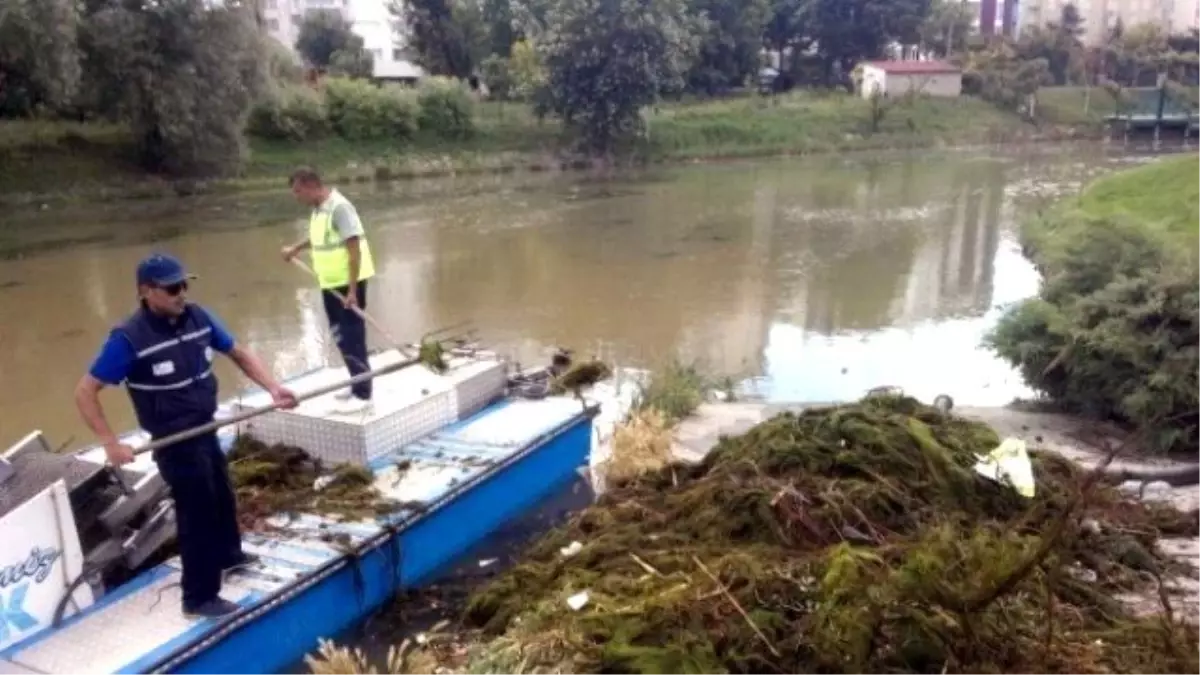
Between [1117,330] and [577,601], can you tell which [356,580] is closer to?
[577,601]

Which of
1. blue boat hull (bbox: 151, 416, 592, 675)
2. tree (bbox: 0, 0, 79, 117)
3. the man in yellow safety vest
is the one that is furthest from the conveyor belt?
tree (bbox: 0, 0, 79, 117)

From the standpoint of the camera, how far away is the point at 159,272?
4312 mm

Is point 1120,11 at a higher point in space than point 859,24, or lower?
higher

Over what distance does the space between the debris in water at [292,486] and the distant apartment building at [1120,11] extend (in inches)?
2559

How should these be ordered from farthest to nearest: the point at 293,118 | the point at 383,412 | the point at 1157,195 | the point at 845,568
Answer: the point at 293,118 → the point at 1157,195 → the point at 383,412 → the point at 845,568

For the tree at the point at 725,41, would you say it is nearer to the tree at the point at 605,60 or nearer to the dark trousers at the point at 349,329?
the tree at the point at 605,60

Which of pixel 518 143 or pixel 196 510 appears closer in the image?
pixel 196 510

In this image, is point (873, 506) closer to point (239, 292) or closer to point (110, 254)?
point (239, 292)

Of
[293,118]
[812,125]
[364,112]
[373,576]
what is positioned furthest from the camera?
[812,125]

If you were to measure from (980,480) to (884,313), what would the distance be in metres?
8.69

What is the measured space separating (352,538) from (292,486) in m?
0.77

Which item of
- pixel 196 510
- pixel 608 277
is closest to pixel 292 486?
pixel 196 510

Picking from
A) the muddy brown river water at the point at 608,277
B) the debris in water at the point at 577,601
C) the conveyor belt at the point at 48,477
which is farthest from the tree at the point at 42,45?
the debris in water at the point at 577,601

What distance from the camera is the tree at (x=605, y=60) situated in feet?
106
